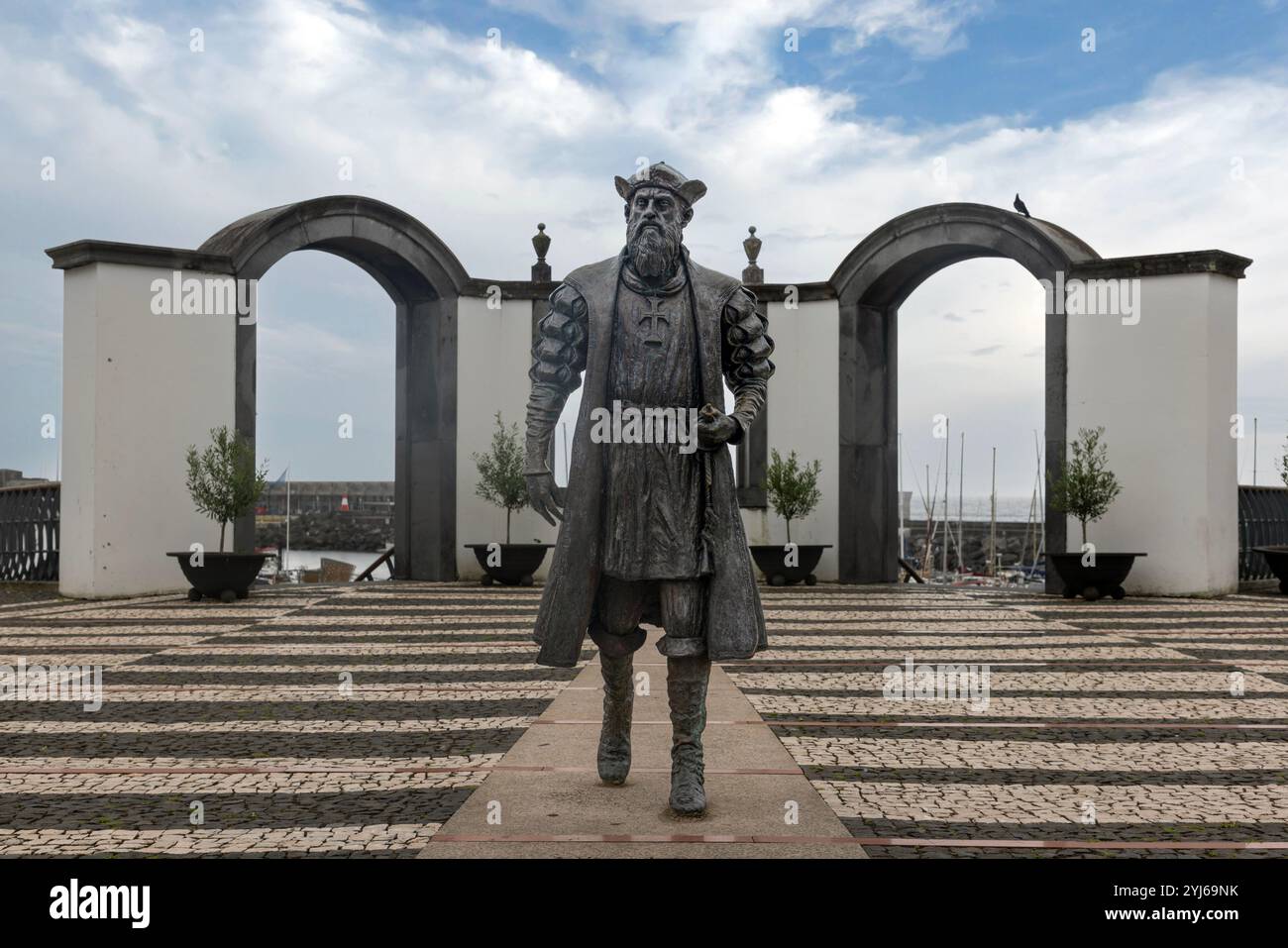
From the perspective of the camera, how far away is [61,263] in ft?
43.3

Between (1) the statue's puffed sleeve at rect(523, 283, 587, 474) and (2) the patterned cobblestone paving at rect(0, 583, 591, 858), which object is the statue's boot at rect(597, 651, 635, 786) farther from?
(1) the statue's puffed sleeve at rect(523, 283, 587, 474)

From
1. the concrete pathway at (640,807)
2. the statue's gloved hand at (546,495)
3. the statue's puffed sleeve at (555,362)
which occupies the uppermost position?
the statue's puffed sleeve at (555,362)

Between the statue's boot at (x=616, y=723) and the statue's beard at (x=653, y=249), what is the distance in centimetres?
145

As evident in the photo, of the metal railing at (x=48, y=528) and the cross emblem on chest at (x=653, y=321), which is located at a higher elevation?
the cross emblem on chest at (x=653, y=321)

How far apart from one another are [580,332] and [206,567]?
31.6ft

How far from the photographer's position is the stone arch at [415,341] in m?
14.9

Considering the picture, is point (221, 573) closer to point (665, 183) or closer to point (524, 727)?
point (524, 727)

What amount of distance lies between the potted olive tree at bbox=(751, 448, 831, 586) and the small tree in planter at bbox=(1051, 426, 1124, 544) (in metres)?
3.08

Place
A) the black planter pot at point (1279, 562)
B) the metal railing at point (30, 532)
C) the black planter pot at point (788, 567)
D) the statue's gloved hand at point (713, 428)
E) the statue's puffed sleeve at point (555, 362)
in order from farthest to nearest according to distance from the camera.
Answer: the black planter pot at point (788, 567) < the metal railing at point (30, 532) < the black planter pot at point (1279, 562) < the statue's puffed sleeve at point (555, 362) < the statue's gloved hand at point (713, 428)

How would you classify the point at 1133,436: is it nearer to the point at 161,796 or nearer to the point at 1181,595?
the point at 1181,595

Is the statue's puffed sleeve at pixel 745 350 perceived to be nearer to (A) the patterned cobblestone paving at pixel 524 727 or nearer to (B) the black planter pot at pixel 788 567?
(A) the patterned cobblestone paving at pixel 524 727

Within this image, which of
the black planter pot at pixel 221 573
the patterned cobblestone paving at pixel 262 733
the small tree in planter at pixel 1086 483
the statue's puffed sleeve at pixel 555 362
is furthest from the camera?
the small tree in planter at pixel 1086 483

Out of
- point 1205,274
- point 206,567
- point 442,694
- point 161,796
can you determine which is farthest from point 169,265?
point 1205,274

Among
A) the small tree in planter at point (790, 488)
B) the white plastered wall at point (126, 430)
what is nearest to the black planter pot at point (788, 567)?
the small tree in planter at point (790, 488)
